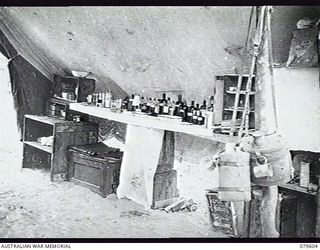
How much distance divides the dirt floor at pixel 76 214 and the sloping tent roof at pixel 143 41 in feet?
1.50

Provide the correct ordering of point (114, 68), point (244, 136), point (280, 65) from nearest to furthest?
point (244, 136) → point (280, 65) → point (114, 68)

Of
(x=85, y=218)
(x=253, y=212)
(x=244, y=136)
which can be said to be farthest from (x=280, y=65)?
(x=85, y=218)

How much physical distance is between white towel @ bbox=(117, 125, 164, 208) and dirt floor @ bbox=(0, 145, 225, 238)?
0.05m

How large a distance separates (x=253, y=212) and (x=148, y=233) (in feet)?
1.57

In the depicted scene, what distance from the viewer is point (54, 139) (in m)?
2.16

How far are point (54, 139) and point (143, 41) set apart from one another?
0.72 metres

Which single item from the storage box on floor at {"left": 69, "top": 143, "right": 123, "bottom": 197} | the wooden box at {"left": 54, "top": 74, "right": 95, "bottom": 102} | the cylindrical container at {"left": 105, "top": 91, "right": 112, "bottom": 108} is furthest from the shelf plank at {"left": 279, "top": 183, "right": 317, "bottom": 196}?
the wooden box at {"left": 54, "top": 74, "right": 95, "bottom": 102}

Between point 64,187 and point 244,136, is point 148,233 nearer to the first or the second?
point 64,187

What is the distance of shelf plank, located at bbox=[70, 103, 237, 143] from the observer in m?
1.82

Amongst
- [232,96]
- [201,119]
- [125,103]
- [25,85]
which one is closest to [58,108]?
[25,85]

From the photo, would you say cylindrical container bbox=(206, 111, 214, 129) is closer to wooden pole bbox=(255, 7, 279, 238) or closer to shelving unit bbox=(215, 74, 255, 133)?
shelving unit bbox=(215, 74, 255, 133)

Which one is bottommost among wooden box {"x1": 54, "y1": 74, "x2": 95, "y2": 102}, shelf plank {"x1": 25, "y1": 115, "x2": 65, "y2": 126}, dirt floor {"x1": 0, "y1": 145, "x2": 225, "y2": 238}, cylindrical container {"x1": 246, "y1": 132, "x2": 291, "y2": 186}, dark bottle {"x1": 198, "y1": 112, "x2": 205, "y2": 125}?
dirt floor {"x1": 0, "y1": 145, "x2": 225, "y2": 238}

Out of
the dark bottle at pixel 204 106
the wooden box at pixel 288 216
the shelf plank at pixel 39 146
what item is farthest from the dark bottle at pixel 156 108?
the wooden box at pixel 288 216
